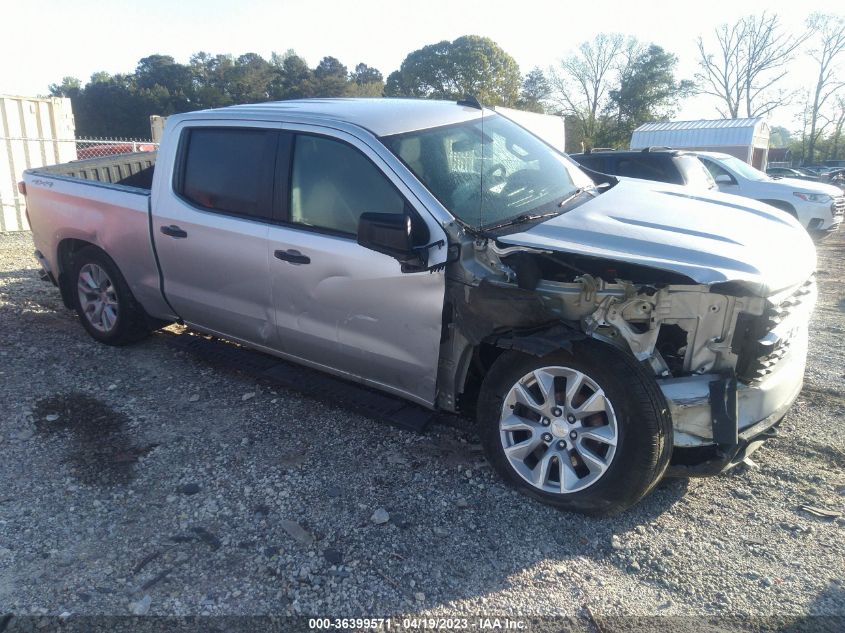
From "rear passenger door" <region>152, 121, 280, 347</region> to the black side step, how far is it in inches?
13.1

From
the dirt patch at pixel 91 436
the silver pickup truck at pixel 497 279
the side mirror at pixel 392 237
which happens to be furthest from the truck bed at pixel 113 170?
the side mirror at pixel 392 237

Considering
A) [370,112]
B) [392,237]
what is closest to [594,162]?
[370,112]

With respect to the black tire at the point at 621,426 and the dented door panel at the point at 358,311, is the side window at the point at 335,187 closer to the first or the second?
the dented door panel at the point at 358,311

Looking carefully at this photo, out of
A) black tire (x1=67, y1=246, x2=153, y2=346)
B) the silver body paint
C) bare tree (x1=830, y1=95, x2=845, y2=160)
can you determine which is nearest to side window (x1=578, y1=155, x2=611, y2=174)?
the silver body paint

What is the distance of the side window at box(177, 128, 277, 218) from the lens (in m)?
4.00

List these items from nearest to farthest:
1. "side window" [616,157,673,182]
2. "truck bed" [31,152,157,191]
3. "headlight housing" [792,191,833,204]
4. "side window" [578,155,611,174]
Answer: "truck bed" [31,152,157,191]
"side window" [616,157,673,182]
"side window" [578,155,611,174]
"headlight housing" [792,191,833,204]

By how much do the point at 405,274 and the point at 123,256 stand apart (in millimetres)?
2607

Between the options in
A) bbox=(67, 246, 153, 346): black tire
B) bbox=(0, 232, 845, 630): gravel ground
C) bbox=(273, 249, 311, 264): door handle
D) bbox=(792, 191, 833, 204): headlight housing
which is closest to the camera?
bbox=(0, 232, 845, 630): gravel ground

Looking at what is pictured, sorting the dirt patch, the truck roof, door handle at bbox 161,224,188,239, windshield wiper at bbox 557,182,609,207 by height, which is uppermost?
the truck roof

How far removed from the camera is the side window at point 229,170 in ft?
13.1

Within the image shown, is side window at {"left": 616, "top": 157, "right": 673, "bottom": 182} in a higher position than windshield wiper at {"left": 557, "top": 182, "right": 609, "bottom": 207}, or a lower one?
lower

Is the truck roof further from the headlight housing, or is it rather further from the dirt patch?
the headlight housing

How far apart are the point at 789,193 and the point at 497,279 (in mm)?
Answer: 11122

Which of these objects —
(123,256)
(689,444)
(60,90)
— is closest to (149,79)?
(60,90)
